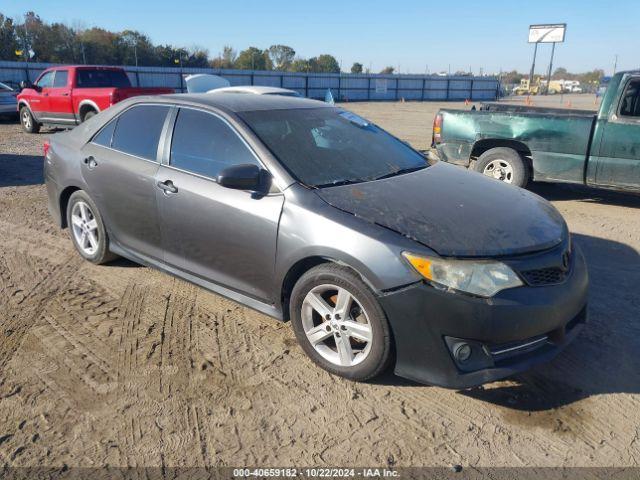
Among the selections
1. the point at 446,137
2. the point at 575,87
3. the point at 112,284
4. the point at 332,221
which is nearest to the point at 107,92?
the point at 446,137

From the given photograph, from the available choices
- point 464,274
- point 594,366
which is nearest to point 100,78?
point 464,274

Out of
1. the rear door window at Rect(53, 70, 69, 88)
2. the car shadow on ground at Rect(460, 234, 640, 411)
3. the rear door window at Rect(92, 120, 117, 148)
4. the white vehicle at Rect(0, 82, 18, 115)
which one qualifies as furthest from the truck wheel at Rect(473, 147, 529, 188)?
the white vehicle at Rect(0, 82, 18, 115)

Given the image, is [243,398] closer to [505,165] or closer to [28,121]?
[505,165]

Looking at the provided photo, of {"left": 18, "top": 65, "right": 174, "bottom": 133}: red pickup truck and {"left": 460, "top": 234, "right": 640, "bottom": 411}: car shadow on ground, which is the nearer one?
{"left": 460, "top": 234, "right": 640, "bottom": 411}: car shadow on ground

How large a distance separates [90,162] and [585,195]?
702 cm

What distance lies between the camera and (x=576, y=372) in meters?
3.22

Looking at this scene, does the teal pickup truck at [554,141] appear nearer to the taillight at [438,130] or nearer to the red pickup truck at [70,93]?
the taillight at [438,130]

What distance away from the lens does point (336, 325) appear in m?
3.06

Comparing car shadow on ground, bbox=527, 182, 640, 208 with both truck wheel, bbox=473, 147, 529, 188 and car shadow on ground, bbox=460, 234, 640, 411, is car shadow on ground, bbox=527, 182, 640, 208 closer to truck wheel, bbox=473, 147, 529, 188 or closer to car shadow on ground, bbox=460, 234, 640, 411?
truck wheel, bbox=473, 147, 529, 188

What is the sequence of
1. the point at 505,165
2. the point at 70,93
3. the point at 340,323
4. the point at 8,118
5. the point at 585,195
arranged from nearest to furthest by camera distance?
the point at 340,323 → the point at 505,165 → the point at 585,195 → the point at 70,93 → the point at 8,118

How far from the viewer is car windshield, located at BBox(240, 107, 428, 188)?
349 cm

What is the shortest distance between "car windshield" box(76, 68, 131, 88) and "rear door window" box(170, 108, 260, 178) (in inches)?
419

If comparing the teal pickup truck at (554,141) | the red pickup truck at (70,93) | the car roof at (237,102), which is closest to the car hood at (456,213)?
the car roof at (237,102)

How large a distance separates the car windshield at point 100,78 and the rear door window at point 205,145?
34.9ft
